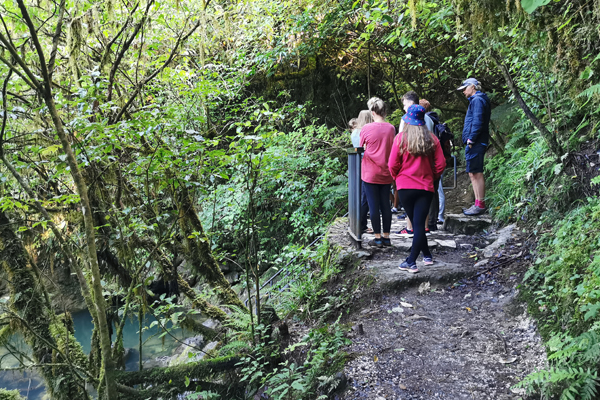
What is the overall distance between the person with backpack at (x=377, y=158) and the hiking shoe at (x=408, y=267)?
2.81ft

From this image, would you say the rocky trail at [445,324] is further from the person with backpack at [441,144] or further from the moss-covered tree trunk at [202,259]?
the moss-covered tree trunk at [202,259]

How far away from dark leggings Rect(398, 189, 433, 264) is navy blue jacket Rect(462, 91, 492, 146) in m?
2.23

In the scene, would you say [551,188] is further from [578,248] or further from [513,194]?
[578,248]

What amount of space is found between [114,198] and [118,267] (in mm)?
1402

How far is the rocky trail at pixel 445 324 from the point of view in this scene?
9.86ft

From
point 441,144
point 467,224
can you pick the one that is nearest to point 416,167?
point 441,144

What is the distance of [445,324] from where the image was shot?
12.7 feet

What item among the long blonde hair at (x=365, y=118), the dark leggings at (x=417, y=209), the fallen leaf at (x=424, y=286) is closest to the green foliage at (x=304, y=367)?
the fallen leaf at (x=424, y=286)

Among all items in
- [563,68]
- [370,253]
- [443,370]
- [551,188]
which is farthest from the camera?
[370,253]

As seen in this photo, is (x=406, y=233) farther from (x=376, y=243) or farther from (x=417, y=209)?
(x=417, y=209)

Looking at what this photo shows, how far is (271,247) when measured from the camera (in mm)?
11062

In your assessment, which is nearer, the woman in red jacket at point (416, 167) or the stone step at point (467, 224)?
the woman in red jacket at point (416, 167)

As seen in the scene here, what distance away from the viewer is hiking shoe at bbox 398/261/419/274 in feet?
15.5

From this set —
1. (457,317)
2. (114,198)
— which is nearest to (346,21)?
(114,198)
